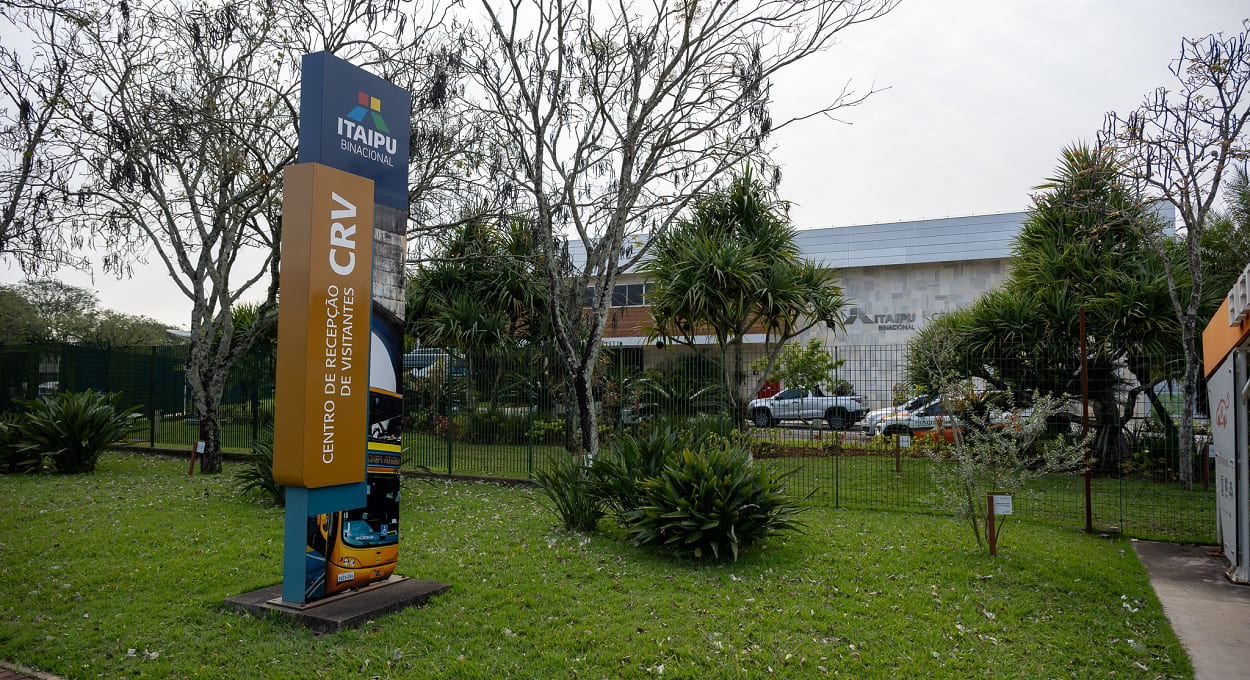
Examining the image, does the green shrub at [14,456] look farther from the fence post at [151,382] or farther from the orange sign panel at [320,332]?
the orange sign panel at [320,332]

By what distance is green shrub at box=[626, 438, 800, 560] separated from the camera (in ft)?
22.9

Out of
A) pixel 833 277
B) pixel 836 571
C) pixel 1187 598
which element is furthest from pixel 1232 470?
pixel 833 277

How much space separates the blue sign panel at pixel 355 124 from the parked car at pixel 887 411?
667 cm

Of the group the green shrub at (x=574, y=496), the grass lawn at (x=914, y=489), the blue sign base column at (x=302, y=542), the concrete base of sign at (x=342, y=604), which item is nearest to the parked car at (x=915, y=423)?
the grass lawn at (x=914, y=489)

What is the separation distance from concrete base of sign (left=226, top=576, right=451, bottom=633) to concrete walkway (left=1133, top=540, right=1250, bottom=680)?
4.81 m

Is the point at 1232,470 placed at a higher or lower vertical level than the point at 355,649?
higher

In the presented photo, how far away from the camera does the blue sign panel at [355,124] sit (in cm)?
541

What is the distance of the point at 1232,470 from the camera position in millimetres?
6848

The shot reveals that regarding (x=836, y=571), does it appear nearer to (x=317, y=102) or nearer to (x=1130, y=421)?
(x=317, y=102)

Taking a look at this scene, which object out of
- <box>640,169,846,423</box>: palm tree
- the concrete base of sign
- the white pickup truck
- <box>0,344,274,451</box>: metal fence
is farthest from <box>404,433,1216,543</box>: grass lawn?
<box>0,344,274,451</box>: metal fence

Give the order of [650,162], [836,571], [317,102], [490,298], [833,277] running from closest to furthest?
1. [317,102]
2. [836,571]
3. [650,162]
4. [833,277]
5. [490,298]

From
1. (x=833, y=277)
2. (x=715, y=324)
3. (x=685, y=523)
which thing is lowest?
(x=685, y=523)

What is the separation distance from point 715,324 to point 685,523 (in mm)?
7715

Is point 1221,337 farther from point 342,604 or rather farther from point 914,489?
point 342,604
